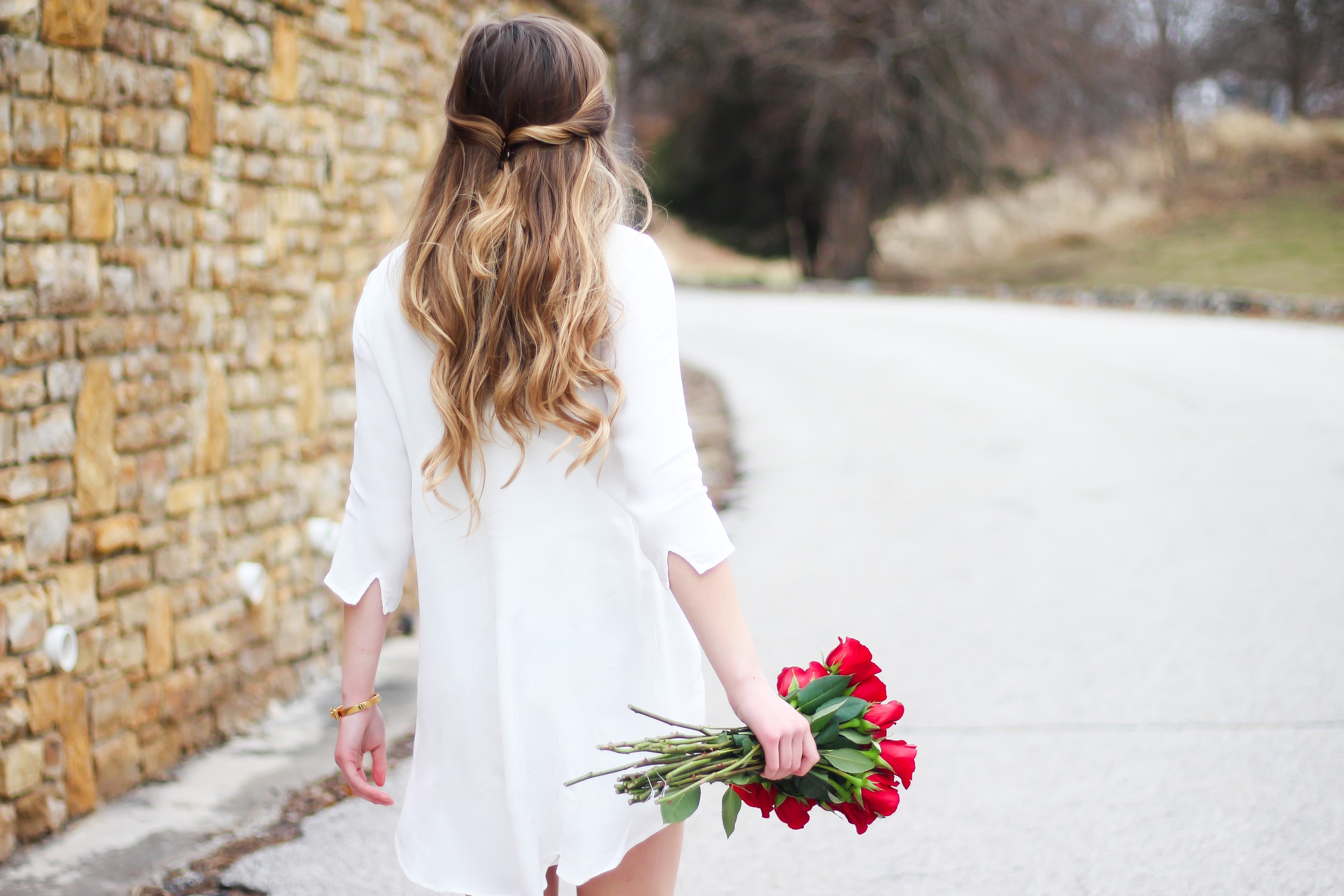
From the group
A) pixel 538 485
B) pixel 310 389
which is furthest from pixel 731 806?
pixel 310 389

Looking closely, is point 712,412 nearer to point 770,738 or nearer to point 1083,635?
point 1083,635

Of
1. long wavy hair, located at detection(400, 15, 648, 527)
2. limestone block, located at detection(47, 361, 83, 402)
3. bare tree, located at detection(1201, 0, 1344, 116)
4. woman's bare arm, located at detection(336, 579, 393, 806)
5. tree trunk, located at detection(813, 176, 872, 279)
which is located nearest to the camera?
long wavy hair, located at detection(400, 15, 648, 527)

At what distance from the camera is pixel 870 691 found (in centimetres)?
171

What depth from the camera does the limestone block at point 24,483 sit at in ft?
10.0

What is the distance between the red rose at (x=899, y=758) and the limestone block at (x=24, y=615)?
8.04ft

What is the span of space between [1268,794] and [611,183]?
9.50 feet

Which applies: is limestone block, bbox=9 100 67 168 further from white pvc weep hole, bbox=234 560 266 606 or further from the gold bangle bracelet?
the gold bangle bracelet

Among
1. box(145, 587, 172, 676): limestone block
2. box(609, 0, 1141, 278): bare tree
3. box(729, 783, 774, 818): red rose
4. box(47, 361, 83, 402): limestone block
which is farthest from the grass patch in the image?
box(729, 783, 774, 818): red rose

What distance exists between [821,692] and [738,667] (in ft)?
0.59

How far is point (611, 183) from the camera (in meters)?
1.64

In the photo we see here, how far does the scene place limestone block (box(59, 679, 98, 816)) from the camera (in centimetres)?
326

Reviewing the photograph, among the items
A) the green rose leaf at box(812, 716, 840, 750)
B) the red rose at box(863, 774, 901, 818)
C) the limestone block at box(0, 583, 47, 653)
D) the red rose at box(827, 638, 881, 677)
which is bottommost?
the limestone block at box(0, 583, 47, 653)

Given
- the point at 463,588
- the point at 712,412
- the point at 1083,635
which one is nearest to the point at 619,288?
the point at 463,588

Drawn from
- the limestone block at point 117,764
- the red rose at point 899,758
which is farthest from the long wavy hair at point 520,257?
the limestone block at point 117,764
